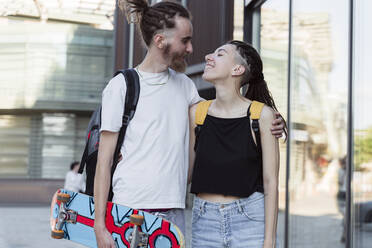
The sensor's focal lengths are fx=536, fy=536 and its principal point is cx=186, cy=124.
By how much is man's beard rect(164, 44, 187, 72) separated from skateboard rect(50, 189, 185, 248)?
29.5 inches

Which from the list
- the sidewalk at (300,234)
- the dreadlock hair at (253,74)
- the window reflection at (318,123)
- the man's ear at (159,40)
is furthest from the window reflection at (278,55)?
the man's ear at (159,40)

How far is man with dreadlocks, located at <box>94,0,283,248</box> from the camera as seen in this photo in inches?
96.9

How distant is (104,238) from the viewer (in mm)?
2412

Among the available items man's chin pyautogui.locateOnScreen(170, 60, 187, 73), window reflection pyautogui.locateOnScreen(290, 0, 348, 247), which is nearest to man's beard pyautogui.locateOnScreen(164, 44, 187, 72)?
man's chin pyautogui.locateOnScreen(170, 60, 187, 73)

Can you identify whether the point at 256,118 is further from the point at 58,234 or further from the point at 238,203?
the point at 58,234

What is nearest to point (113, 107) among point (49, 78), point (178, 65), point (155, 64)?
point (155, 64)

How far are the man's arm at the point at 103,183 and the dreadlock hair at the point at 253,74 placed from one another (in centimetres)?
75

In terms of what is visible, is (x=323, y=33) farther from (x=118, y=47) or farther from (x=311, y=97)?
(x=118, y=47)

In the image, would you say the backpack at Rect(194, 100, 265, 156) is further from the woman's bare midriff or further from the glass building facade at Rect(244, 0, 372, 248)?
the glass building facade at Rect(244, 0, 372, 248)

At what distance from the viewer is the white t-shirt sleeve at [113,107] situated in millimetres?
2443

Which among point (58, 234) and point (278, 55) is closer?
point (58, 234)

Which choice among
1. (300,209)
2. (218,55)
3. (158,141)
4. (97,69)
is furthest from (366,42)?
(97,69)

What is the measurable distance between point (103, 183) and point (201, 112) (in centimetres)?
61

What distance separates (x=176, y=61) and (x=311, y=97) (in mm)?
4075
